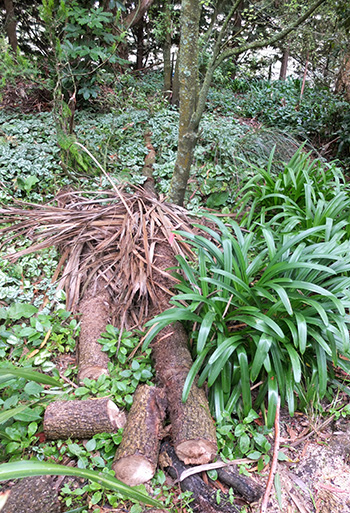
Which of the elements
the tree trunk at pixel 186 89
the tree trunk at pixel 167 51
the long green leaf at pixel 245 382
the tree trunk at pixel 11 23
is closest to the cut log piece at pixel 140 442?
the long green leaf at pixel 245 382

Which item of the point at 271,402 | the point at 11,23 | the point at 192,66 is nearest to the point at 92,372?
the point at 271,402

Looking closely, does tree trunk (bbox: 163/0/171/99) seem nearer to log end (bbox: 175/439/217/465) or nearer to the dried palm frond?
the dried palm frond

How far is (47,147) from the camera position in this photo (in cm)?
342

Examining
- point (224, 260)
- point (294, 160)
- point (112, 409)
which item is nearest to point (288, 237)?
point (224, 260)

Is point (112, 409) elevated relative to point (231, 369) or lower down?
lower down

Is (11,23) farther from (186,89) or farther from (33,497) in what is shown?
(33,497)

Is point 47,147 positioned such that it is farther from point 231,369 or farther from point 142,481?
point 142,481

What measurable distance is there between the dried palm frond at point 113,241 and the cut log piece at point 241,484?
0.96 metres

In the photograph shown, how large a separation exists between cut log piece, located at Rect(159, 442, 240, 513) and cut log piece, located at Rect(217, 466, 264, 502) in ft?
0.20

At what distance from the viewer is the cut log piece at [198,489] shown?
4.23 ft

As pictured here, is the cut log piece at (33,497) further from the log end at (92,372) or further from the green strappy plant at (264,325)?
the green strappy plant at (264,325)

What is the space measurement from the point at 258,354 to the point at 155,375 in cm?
60

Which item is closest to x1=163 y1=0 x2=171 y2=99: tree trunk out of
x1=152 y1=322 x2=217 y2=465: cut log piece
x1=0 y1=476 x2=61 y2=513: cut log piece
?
x1=152 y1=322 x2=217 y2=465: cut log piece

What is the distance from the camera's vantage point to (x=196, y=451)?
1.39 metres
